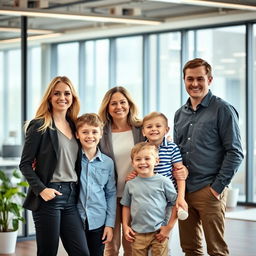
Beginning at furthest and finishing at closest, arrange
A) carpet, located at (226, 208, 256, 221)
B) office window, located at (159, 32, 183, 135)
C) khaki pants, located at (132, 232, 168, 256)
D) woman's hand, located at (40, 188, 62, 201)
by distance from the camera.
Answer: office window, located at (159, 32, 183, 135), carpet, located at (226, 208, 256, 221), khaki pants, located at (132, 232, 168, 256), woman's hand, located at (40, 188, 62, 201)

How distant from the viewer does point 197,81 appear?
449 cm

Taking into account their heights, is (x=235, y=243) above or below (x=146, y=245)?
below

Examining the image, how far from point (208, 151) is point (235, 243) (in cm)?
291

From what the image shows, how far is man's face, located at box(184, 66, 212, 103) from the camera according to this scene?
177 inches

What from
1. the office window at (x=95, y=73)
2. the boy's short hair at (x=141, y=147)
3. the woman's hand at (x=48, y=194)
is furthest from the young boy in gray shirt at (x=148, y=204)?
the office window at (x=95, y=73)

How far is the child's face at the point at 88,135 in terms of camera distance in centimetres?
417

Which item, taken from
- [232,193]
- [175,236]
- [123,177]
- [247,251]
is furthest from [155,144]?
[232,193]

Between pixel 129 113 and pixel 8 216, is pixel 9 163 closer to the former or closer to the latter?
pixel 8 216

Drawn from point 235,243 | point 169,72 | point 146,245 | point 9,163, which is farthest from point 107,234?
point 169,72

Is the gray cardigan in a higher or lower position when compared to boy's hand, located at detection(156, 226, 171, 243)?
higher

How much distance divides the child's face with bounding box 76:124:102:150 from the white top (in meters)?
0.24

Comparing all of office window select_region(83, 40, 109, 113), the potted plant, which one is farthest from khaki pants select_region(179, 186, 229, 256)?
office window select_region(83, 40, 109, 113)

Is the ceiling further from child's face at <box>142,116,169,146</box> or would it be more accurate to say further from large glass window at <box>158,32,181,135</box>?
child's face at <box>142,116,169,146</box>

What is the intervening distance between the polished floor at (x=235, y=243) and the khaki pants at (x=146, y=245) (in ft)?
7.60
